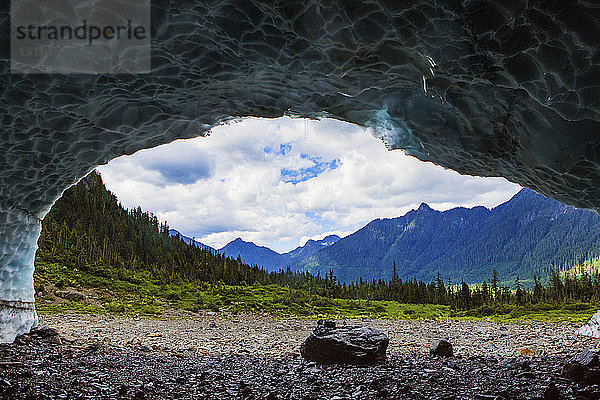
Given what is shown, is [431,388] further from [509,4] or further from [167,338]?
[167,338]

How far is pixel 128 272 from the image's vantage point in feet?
163

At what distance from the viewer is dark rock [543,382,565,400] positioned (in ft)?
19.6

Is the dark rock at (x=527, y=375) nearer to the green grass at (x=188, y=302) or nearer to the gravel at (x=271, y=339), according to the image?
the gravel at (x=271, y=339)

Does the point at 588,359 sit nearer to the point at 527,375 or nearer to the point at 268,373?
the point at 527,375

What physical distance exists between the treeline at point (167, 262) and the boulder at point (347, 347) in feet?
124

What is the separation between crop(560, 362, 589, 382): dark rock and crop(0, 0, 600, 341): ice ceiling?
11.6ft

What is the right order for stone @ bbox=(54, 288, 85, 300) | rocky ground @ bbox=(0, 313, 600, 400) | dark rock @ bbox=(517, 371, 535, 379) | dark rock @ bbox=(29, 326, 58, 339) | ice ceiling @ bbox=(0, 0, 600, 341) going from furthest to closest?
stone @ bbox=(54, 288, 85, 300) < dark rock @ bbox=(29, 326, 58, 339) < dark rock @ bbox=(517, 371, 535, 379) < rocky ground @ bbox=(0, 313, 600, 400) < ice ceiling @ bbox=(0, 0, 600, 341)

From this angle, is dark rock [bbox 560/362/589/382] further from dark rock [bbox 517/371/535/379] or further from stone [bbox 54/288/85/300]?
stone [bbox 54/288/85/300]

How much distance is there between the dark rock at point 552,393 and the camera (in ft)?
19.6

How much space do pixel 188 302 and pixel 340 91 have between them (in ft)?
A: 104

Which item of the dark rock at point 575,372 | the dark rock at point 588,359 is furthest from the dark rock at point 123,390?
the dark rock at point 588,359

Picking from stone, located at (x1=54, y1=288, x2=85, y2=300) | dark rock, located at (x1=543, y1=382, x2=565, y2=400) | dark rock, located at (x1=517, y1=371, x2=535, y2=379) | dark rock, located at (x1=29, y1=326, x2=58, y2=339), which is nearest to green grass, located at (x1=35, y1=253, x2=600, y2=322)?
stone, located at (x1=54, y1=288, x2=85, y2=300)

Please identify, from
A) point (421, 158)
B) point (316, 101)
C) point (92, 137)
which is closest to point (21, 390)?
point (92, 137)

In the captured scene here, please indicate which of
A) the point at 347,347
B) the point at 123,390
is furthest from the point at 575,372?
the point at 123,390
